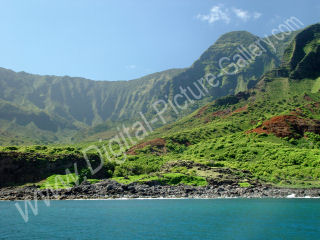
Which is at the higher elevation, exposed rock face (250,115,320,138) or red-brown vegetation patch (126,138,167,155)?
red-brown vegetation patch (126,138,167,155)

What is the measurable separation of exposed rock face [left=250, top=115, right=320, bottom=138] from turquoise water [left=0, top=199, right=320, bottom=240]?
81765 millimetres

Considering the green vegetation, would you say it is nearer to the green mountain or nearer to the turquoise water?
the green mountain

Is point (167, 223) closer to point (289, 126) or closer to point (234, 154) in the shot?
point (234, 154)

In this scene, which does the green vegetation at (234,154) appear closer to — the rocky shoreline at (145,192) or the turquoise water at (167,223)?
the rocky shoreline at (145,192)

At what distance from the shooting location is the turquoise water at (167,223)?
3759cm

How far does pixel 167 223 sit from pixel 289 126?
368ft

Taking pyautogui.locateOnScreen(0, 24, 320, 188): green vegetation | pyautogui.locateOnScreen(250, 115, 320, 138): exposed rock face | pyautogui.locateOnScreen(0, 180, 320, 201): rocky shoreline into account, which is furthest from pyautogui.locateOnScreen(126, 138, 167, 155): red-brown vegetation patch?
pyautogui.locateOnScreen(0, 180, 320, 201): rocky shoreline

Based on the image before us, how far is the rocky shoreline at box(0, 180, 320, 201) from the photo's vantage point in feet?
268

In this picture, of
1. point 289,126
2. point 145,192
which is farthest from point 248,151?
point 145,192

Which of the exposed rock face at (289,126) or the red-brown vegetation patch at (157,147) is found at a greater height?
the red-brown vegetation patch at (157,147)

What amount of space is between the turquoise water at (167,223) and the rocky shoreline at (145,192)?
21.1 metres

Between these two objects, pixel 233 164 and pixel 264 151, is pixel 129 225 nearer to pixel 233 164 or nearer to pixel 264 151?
pixel 233 164

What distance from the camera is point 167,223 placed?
45.2 meters

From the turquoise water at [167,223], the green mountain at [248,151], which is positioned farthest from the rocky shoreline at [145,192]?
the turquoise water at [167,223]
